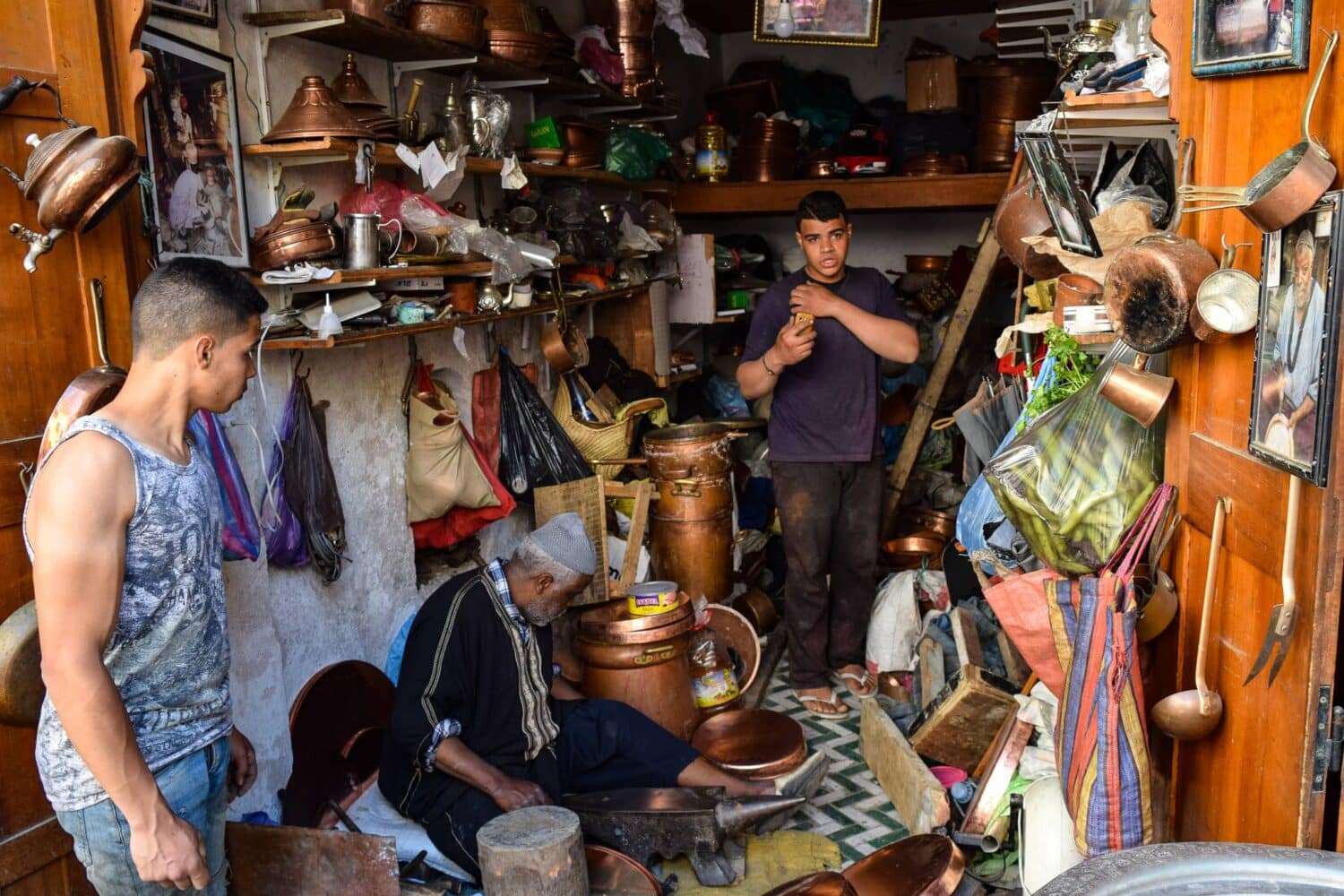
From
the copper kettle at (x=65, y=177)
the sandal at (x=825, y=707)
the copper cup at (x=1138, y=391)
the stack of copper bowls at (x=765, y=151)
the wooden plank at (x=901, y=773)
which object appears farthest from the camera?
the stack of copper bowls at (x=765, y=151)

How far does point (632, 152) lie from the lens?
5805 mm

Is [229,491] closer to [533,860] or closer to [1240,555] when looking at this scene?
[533,860]

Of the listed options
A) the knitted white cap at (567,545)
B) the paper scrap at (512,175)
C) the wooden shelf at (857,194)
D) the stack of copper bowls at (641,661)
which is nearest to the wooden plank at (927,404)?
the wooden shelf at (857,194)

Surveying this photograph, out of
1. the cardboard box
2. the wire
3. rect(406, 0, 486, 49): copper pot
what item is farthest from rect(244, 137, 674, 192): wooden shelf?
the cardboard box

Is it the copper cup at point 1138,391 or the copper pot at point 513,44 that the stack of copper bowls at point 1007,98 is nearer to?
the copper pot at point 513,44

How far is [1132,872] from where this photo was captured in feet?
4.51

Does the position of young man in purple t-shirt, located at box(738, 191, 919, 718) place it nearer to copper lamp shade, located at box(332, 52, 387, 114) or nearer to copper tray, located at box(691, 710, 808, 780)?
copper tray, located at box(691, 710, 808, 780)

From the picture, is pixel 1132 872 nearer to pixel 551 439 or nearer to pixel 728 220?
pixel 551 439

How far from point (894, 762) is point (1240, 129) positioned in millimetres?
2541

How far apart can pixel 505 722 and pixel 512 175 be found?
2296mm

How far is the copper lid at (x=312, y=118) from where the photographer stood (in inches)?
132

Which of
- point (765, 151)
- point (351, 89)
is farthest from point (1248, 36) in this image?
point (765, 151)

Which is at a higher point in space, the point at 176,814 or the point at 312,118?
the point at 312,118

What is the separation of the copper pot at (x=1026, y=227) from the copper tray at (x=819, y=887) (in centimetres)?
166
